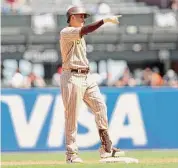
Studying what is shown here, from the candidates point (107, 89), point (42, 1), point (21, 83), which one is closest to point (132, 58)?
point (42, 1)

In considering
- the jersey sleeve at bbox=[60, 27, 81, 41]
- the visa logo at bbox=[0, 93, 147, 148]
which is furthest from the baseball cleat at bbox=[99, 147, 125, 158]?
the visa logo at bbox=[0, 93, 147, 148]

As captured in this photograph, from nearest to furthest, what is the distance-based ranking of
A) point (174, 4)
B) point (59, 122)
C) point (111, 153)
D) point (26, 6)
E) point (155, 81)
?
point (111, 153), point (59, 122), point (155, 81), point (26, 6), point (174, 4)

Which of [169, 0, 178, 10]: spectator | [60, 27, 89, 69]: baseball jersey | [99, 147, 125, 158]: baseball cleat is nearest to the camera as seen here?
[60, 27, 89, 69]: baseball jersey

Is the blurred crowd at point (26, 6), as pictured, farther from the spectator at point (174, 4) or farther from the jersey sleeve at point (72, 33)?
the jersey sleeve at point (72, 33)

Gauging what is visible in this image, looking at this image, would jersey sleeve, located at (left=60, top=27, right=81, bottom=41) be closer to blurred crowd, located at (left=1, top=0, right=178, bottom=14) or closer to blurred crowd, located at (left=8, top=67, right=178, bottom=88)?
blurred crowd, located at (left=8, top=67, right=178, bottom=88)

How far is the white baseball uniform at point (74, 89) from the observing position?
35.4ft

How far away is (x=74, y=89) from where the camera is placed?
35.5 ft

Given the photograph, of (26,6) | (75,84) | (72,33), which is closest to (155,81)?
(26,6)

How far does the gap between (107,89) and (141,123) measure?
0.95m

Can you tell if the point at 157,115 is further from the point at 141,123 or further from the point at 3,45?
the point at 3,45

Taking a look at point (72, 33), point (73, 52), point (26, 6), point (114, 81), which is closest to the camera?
point (72, 33)

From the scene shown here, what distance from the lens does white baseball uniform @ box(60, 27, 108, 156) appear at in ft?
35.4

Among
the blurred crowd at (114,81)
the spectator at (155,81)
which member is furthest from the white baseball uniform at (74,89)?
the spectator at (155,81)

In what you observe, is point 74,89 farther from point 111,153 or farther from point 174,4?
point 174,4
